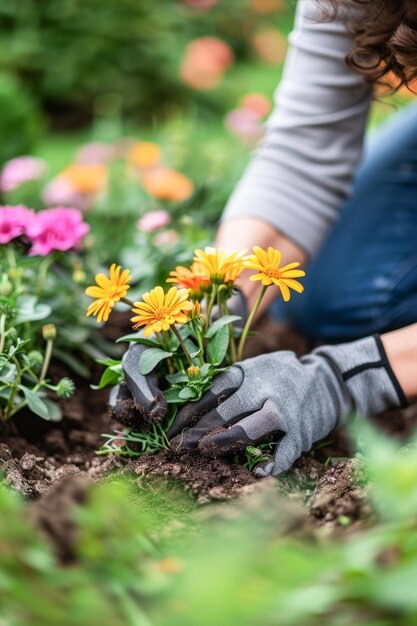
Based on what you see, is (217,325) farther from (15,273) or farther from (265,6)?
(265,6)

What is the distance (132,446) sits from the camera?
1.19 meters

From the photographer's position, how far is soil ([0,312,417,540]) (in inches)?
32.8

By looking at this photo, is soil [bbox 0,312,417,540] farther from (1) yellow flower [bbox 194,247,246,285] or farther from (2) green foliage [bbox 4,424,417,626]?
(1) yellow flower [bbox 194,247,246,285]

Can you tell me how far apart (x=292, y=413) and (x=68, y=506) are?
0.47m

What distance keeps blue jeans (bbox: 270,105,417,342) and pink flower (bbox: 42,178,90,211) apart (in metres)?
0.64

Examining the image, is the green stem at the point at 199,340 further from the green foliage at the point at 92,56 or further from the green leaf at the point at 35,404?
the green foliage at the point at 92,56

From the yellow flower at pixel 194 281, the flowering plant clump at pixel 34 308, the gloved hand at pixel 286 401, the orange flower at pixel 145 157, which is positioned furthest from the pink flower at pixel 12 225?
the orange flower at pixel 145 157

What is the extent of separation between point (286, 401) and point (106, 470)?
29 centimetres

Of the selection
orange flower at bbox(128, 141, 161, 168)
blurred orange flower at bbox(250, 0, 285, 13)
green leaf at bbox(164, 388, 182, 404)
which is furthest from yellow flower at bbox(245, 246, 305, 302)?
blurred orange flower at bbox(250, 0, 285, 13)

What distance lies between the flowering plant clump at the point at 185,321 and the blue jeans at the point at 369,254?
60 centimetres

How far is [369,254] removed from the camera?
71.0 inches

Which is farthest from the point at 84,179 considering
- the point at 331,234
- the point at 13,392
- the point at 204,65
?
the point at 204,65

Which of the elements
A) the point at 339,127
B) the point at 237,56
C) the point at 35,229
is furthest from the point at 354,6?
the point at 237,56

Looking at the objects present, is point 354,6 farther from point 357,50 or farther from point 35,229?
point 35,229
